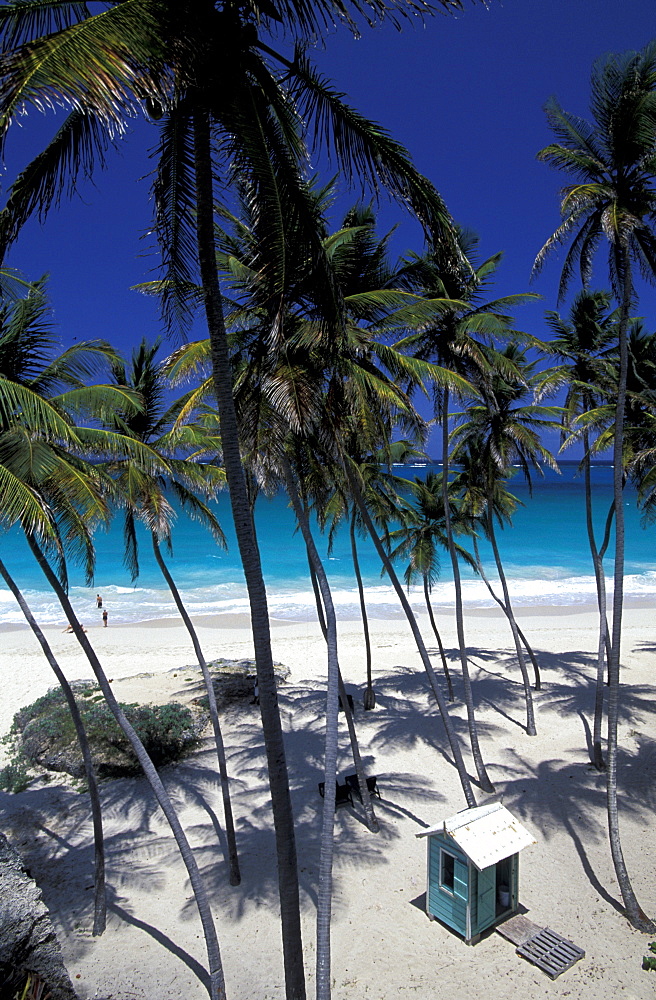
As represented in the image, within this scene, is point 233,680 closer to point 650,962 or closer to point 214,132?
point 650,962

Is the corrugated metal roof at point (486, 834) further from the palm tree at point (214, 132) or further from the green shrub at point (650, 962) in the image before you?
the palm tree at point (214, 132)

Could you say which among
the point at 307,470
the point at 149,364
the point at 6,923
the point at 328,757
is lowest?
the point at 6,923

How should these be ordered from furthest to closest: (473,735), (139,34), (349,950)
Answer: (473,735) → (349,950) → (139,34)

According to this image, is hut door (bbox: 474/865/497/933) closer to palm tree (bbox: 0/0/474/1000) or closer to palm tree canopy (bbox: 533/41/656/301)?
palm tree (bbox: 0/0/474/1000)

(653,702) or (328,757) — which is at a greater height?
(328,757)

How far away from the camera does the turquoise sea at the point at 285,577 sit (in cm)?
3281

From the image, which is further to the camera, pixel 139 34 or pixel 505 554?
pixel 505 554

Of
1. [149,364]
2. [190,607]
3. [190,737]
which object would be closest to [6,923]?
[149,364]

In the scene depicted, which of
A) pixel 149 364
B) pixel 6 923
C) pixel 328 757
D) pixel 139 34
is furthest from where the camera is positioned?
pixel 149 364

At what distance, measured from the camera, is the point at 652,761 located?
12.0 meters

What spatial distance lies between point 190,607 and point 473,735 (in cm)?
2463

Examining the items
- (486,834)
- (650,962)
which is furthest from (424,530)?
(650,962)

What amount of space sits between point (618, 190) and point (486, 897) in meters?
10.4

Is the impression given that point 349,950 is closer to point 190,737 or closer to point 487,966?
point 487,966
